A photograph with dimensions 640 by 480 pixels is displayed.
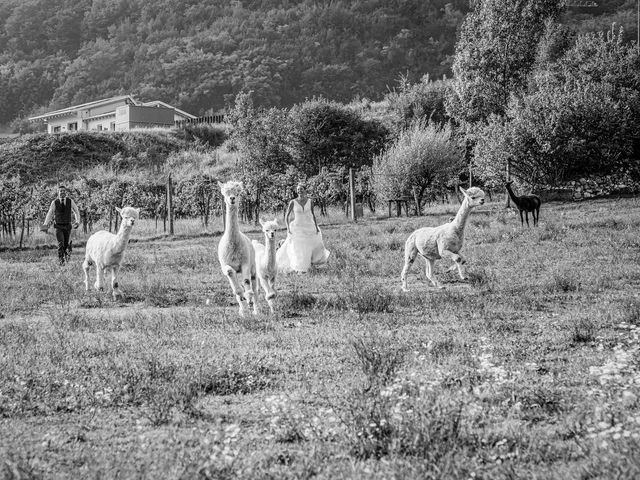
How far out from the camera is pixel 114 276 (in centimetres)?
1273

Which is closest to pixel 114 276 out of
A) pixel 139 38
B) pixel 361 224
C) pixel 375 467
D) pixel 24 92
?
pixel 375 467

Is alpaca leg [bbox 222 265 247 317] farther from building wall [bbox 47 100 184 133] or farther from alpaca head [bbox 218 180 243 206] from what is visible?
building wall [bbox 47 100 184 133]

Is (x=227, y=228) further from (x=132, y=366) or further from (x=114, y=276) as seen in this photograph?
(x=132, y=366)

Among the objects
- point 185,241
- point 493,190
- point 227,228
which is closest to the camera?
point 227,228

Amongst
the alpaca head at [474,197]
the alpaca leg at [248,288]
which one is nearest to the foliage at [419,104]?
the alpaca head at [474,197]

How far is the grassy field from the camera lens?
4.11m

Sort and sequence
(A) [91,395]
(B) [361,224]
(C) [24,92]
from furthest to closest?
(C) [24,92], (B) [361,224], (A) [91,395]

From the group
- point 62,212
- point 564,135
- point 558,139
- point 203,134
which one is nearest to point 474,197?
point 62,212

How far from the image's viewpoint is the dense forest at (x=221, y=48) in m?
106

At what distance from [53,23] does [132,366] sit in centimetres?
14225

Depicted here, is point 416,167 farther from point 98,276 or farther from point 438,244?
point 98,276

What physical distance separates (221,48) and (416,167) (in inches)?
3779

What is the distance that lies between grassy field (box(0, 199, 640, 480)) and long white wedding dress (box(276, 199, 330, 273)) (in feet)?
9.30

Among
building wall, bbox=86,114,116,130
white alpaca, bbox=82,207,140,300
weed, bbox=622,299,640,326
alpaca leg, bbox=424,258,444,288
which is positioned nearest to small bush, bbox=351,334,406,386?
weed, bbox=622,299,640,326
